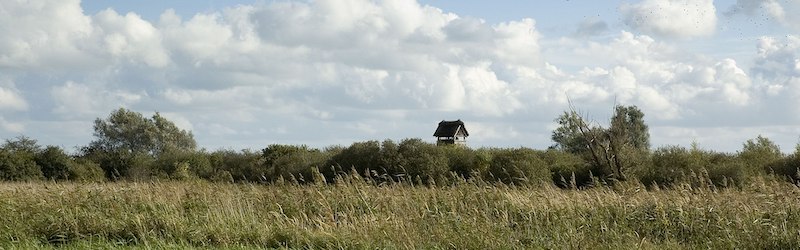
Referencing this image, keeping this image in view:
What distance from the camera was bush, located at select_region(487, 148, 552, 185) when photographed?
119 ft

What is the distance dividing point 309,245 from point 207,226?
6.93 ft

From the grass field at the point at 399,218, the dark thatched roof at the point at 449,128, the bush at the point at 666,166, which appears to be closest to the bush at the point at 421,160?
the bush at the point at 666,166

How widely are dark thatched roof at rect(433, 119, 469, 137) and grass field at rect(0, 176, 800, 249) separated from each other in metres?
49.0

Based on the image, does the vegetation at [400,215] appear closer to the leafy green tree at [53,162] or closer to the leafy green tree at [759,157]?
the leafy green tree at [759,157]

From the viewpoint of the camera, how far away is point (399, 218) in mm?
15039

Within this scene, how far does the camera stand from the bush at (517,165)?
119ft

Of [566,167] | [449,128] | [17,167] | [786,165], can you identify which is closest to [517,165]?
[566,167]

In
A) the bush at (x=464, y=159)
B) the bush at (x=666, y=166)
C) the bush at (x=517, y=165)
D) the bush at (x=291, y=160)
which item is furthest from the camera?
the bush at (x=291, y=160)

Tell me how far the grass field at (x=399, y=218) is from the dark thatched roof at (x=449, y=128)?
161ft

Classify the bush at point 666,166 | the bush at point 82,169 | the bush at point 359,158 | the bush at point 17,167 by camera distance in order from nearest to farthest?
the bush at point 666,166 < the bush at point 359,158 < the bush at point 17,167 < the bush at point 82,169

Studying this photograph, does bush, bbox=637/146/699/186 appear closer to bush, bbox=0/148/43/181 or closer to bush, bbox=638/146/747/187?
bush, bbox=638/146/747/187

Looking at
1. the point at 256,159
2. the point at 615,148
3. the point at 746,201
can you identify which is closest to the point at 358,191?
the point at 746,201

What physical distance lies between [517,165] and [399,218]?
881 inches

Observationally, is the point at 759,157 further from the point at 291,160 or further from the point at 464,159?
the point at 291,160
